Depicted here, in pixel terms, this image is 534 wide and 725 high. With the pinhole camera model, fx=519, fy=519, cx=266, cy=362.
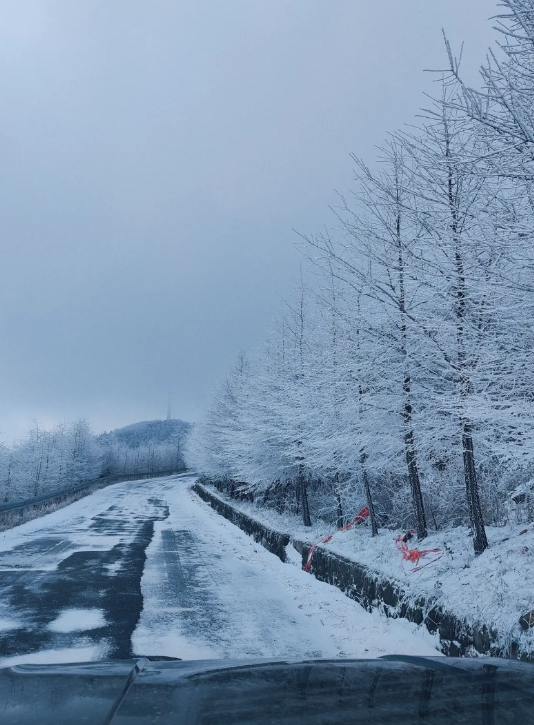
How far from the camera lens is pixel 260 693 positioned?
246 centimetres

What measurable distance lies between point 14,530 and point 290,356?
11.9 metres

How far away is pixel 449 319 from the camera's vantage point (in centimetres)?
816

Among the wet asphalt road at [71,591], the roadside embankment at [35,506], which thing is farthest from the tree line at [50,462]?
the wet asphalt road at [71,591]

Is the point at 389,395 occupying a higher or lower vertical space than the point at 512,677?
higher

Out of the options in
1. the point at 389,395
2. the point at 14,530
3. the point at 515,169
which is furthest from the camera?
the point at 14,530

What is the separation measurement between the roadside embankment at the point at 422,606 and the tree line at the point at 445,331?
4.89 feet

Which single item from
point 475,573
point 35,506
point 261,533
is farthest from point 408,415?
point 35,506

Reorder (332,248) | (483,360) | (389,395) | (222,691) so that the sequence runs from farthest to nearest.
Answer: (389,395) → (332,248) → (483,360) → (222,691)

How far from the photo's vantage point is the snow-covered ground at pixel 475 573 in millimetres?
5512

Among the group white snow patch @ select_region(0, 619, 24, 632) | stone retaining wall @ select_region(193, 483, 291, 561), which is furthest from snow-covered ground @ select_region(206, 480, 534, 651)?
white snow patch @ select_region(0, 619, 24, 632)

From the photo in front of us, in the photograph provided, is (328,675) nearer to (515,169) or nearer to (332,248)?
(515,169)

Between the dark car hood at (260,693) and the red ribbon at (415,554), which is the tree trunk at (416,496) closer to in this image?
the red ribbon at (415,554)

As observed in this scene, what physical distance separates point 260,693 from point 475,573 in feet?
18.0

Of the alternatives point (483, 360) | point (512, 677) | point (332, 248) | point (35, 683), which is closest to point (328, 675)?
point (512, 677)
